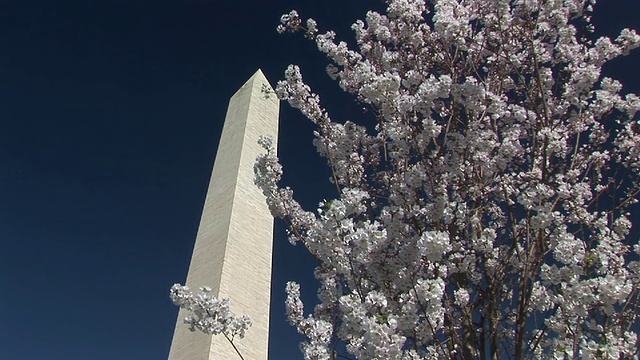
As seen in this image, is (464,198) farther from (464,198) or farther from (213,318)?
(213,318)

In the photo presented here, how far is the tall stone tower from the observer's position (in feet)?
26.3

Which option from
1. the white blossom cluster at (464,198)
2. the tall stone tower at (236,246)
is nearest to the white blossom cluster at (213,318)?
the white blossom cluster at (464,198)

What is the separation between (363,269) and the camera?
10.1 feet

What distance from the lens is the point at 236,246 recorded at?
8938 mm

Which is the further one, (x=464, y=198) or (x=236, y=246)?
(x=236, y=246)

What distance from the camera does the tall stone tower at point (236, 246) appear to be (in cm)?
803

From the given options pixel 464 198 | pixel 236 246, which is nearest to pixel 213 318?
pixel 464 198

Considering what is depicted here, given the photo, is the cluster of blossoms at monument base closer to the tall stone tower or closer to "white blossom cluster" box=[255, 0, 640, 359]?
"white blossom cluster" box=[255, 0, 640, 359]

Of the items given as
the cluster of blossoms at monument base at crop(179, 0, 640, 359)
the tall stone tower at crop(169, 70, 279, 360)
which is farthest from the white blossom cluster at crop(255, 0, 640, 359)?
the tall stone tower at crop(169, 70, 279, 360)

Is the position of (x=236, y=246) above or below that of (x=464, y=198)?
above

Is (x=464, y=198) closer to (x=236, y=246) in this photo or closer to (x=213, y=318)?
(x=213, y=318)

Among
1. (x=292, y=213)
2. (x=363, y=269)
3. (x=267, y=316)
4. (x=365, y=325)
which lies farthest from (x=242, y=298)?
(x=365, y=325)

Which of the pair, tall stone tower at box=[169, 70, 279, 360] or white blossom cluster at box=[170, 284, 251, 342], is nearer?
white blossom cluster at box=[170, 284, 251, 342]

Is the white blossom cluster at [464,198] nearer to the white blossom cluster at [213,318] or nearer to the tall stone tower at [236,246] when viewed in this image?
the white blossom cluster at [213,318]
